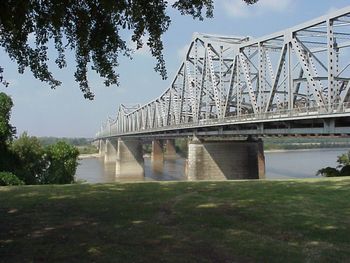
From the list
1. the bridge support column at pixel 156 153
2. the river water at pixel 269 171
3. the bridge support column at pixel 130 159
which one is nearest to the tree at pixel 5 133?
the river water at pixel 269 171

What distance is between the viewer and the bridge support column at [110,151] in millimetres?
136250

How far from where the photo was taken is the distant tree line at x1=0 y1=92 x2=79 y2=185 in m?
34.2

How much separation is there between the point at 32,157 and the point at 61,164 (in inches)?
133

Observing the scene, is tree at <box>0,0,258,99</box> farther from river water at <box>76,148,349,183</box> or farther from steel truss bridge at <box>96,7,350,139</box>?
river water at <box>76,148,349,183</box>

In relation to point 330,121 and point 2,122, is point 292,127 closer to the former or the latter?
point 330,121

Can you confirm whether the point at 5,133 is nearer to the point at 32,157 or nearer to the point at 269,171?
the point at 32,157

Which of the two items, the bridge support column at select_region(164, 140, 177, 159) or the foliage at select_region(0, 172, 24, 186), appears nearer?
the foliage at select_region(0, 172, 24, 186)

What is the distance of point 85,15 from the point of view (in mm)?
9453

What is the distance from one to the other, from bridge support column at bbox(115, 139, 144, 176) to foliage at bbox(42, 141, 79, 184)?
55.8 m

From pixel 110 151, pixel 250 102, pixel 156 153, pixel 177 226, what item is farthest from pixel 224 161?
pixel 110 151

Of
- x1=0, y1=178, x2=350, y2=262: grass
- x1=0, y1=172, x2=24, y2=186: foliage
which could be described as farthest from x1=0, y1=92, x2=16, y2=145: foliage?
x1=0, y1=178, x2=350, y2=262: grass

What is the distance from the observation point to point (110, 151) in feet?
460

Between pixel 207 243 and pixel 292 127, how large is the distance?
2959 centimetres

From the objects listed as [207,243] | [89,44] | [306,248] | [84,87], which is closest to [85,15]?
[89,44]
